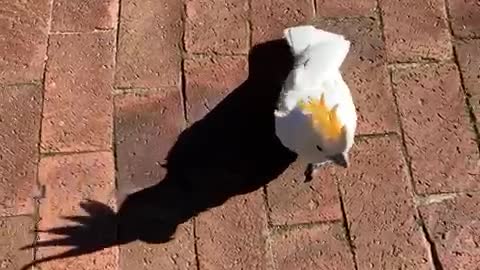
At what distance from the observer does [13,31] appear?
2.59 m

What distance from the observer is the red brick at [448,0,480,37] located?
8.45 feet

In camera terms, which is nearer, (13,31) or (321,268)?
(321,268)

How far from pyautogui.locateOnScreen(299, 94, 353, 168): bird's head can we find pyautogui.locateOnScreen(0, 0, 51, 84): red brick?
82 centimetres

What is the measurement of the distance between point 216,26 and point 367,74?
0.43 metres

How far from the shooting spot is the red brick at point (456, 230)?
7.33 feet

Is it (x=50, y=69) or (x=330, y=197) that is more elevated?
(x=50, y=69)

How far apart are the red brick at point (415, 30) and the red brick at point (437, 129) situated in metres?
0.05

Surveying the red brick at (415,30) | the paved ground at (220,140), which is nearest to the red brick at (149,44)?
the paved ground at (220,140)

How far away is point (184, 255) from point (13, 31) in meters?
0.83

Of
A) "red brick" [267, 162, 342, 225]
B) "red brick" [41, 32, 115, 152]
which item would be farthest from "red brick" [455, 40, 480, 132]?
"red brick" [41, 32, 115, 152]

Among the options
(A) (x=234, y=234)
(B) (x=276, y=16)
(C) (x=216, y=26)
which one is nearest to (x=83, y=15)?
(C) (x=216, y=26)

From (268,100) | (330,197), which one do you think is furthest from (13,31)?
(330,197)

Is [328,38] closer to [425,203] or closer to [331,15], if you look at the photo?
[331,15]

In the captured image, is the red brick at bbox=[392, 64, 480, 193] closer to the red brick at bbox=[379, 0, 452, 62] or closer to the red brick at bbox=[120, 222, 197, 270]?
the red brick at bbox=[379, 0, 452, 62]
